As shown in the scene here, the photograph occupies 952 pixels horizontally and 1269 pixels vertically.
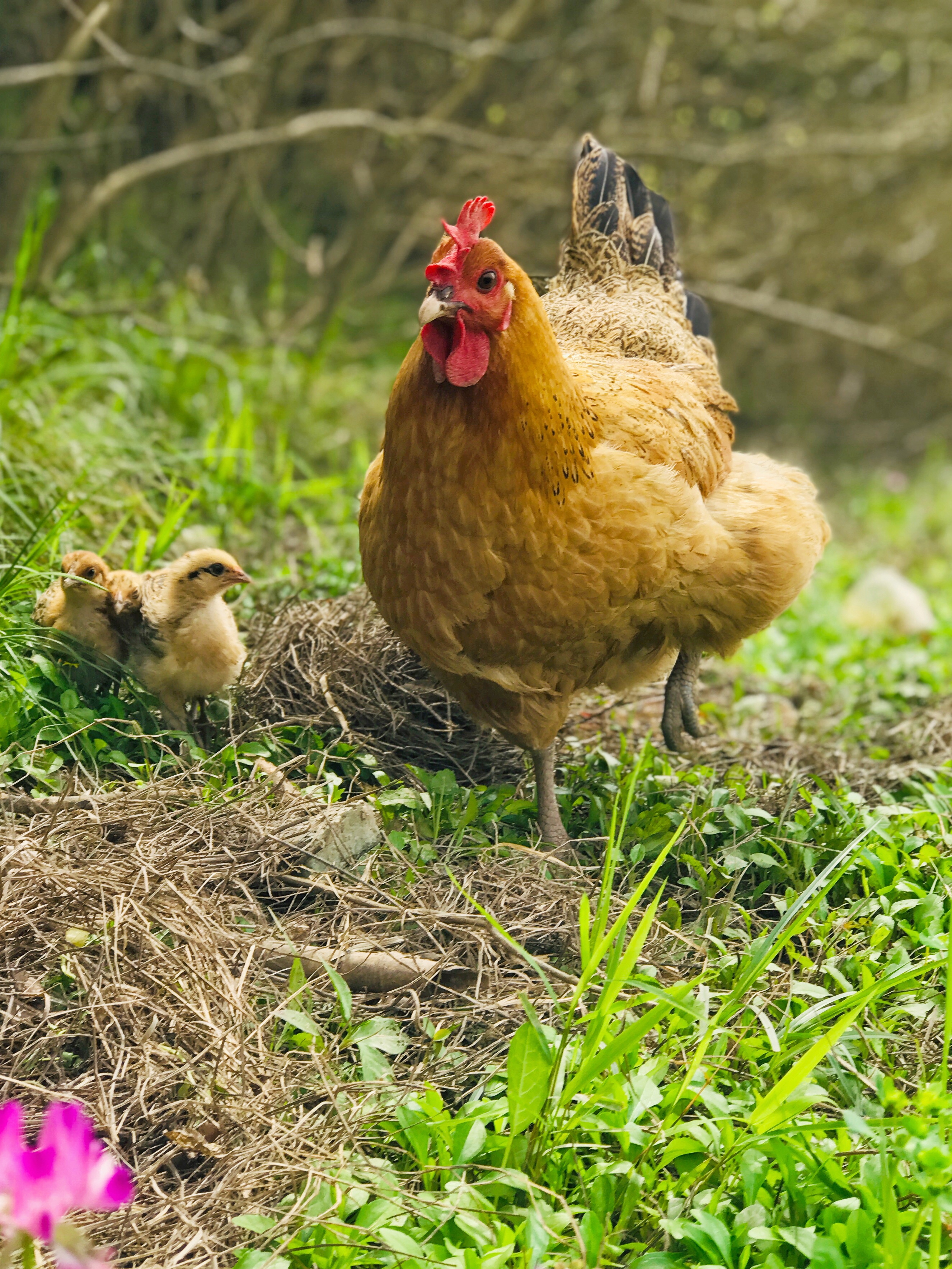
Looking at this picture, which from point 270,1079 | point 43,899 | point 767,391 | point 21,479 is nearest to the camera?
point 270,1079

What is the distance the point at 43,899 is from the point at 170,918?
9.6 inches

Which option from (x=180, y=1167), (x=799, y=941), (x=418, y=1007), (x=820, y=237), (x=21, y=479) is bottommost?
(x=180, y=1167)

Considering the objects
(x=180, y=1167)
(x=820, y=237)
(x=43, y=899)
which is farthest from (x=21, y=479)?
(x=820, y=237)

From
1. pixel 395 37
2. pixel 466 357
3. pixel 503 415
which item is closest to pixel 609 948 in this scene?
pixel 503 415

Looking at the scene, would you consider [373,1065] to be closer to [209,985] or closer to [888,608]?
[209,985]

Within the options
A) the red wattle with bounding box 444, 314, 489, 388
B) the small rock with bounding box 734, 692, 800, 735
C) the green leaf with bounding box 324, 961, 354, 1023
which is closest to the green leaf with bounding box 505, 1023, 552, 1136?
the green leaf with bounding box 324, 961, 354, 1023

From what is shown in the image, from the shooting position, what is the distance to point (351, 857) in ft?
8.04

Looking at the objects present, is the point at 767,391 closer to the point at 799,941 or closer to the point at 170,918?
the point at 799,941

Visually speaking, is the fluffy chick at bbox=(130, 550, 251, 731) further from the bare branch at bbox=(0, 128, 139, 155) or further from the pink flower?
the bare branch at bbox=(0, 128, 139, 155)

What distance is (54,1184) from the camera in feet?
4.32

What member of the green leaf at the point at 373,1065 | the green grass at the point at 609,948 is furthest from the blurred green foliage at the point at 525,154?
the green leaf at the point at 373,1065

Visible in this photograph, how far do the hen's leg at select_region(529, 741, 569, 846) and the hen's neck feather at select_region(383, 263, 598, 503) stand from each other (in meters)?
0.72

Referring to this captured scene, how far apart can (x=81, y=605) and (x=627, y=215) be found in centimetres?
225

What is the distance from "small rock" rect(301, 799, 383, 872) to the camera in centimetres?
240
